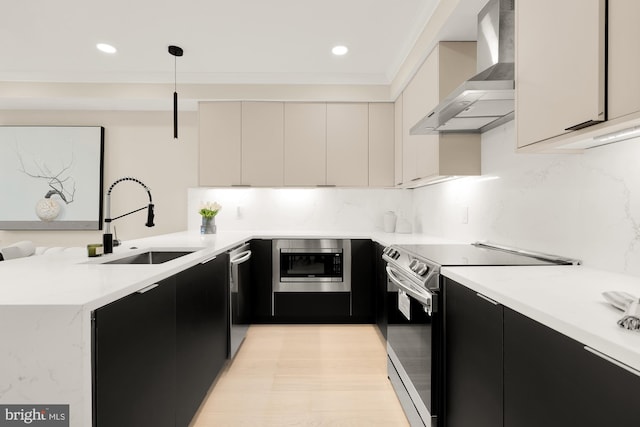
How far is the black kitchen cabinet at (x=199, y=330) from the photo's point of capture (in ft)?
5.02

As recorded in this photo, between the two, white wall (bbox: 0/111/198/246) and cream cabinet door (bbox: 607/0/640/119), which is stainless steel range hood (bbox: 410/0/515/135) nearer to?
cream cabinet door (bbox: 607/0/640/119)

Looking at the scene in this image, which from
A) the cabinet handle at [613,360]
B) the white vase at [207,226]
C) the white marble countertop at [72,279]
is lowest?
the cabinet handle at [613,360]

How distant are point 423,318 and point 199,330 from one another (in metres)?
1.15

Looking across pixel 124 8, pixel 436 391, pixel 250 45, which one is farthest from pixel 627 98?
pixel 124 8

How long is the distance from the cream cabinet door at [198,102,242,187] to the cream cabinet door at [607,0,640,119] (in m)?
3.12

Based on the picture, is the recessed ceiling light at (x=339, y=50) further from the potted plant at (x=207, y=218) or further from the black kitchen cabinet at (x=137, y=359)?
the black kitchen cabinet at (x=137, y=359)

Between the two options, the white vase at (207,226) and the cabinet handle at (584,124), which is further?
the white vase at (207,226)

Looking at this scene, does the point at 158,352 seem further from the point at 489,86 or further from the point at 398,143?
the point at 398,143

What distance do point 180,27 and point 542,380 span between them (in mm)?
2975

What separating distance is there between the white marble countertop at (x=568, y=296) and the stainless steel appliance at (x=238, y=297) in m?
1.60

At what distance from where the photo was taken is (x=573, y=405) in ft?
2.56

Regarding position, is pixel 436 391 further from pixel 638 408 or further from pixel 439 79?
pixel 439 79

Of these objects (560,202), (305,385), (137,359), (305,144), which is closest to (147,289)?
(137,359)

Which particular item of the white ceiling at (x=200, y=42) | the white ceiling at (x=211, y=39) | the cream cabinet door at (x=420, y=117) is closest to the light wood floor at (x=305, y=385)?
the cream cabinet door at (x=420, y=117)
